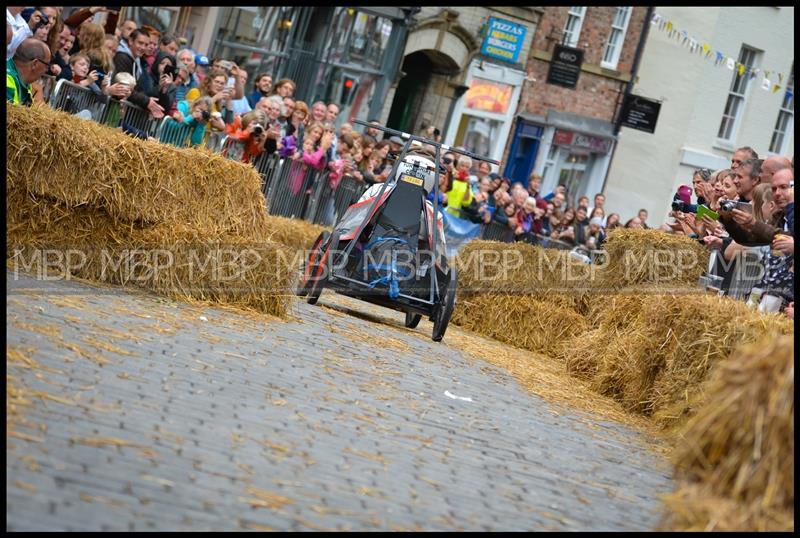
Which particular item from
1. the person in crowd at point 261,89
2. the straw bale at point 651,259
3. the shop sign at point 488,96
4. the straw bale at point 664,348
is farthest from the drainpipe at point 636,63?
the straw bale at point 664,348

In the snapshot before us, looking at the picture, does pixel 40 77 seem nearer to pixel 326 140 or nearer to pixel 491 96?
pixel 326 140

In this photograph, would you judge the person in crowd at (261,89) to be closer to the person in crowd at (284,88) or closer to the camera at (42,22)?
the person in crowd at (284,88)

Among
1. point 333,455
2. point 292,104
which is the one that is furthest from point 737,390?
point 292,104

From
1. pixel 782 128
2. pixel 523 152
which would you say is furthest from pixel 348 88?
pixel 782 128

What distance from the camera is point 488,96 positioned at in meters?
36.2

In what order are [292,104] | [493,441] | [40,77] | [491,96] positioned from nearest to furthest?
[493,441]
[40,77]
[292,104]
[491,96]

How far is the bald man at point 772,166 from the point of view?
13656 millimetres

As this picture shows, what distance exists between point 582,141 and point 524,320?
76.0ft

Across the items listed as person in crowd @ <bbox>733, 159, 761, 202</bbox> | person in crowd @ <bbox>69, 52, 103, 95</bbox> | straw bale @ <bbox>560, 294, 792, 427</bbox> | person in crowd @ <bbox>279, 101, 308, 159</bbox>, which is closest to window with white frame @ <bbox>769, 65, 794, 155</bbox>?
person in crowd @ <bbox>279, 101, 308, 159</bbox>

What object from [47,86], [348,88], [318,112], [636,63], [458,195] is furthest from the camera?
[636,63]

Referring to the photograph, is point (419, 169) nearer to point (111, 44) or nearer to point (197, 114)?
point (197, 114)

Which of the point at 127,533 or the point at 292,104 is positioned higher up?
the point at 292,104

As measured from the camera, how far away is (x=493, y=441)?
894cm

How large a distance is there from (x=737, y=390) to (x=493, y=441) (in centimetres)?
277
